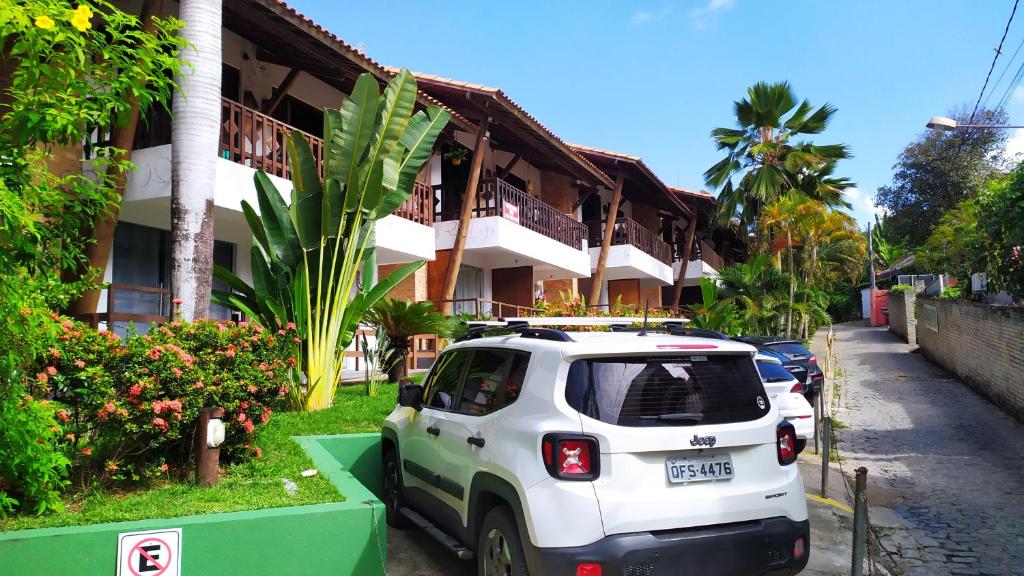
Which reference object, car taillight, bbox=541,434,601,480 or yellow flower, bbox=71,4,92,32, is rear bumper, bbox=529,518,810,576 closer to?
car taillight, bbox=541,434,601,480

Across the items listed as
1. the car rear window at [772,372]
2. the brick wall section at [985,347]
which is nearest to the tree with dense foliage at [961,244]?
the brick wall section at [985,347]

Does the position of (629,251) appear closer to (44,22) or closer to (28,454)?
(28,454)

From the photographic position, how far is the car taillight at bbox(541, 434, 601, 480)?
11.3 ft

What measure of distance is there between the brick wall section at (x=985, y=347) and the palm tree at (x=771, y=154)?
6.70 meters

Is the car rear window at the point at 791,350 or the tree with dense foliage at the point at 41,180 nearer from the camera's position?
the tree with dense foliage at the point at 41,180

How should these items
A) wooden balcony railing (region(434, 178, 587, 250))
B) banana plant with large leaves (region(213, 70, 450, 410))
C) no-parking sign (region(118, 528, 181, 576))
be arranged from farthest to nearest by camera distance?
wooden balcony railing (region(434, 178, 587, 250)) → banana plant with large leaves (region(213, 70, 450, 410)) → no-parking sign (region(118, 528, 181, 576))

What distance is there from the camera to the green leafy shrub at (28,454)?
3.62m

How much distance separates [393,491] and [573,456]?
112 inches

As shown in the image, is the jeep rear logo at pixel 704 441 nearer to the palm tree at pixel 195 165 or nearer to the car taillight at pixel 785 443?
the car taillight at pixel 785 443

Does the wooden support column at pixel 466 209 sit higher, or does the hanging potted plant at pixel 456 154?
the hanging potted plant at pixel 456 154

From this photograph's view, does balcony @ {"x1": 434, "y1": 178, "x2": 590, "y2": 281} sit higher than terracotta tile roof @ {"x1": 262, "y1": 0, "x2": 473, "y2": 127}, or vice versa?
terracotta tile roof @ {"x1": 262, "y1": 0, "x2": 473, "y2": 127}

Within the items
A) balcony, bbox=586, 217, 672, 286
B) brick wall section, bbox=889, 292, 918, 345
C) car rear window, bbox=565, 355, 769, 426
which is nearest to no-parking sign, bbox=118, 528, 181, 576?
car rear window, bbox=565, 355, 769, 426

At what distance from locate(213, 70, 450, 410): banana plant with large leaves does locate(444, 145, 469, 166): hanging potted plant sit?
26.3 ft

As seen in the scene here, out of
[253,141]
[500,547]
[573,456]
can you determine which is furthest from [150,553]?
[253,141]
